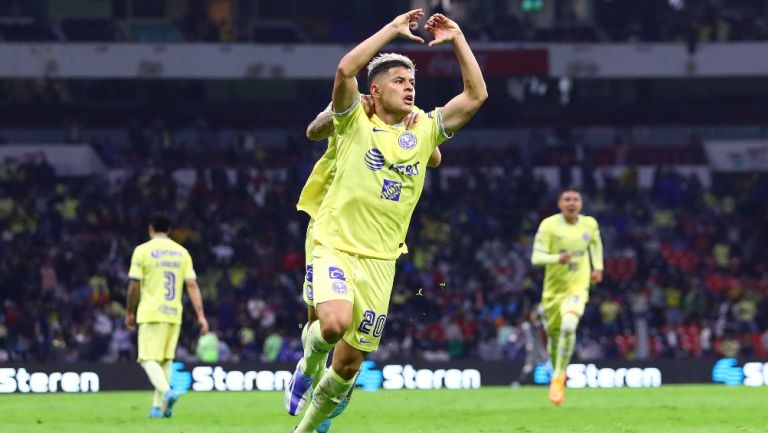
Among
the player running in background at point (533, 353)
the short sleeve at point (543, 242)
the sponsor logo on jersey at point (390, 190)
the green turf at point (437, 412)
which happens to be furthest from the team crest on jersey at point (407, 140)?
the player running in background at point (533, 353)

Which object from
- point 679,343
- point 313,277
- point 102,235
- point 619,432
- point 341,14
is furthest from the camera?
point 341,14

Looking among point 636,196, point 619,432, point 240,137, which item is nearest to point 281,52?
point 240,137

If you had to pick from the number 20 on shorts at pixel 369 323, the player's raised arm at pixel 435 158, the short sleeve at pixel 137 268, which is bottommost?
the short sleeve at pixel 137 268

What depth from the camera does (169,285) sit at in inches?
667

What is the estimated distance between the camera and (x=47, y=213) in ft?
115

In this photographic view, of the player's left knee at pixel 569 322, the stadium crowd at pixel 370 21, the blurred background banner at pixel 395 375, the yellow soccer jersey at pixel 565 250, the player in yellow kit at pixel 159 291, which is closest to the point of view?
the player in yellow kit at pixel 159 291

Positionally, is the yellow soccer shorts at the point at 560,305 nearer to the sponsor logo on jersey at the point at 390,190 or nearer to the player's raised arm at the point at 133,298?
the player's raised arm at the point at 133,298

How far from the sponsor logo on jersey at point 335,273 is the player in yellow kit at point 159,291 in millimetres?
7256

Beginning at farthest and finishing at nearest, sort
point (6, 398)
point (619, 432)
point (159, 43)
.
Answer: point (159, 43)
point (6, 398)
point (619, 432)

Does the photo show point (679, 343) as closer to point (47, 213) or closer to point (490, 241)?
point (490, 241)

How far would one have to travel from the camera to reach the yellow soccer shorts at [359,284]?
9695 millimetres

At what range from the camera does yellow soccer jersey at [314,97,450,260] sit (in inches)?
388

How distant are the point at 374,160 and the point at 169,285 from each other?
24.8 feet

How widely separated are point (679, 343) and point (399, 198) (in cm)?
2205
